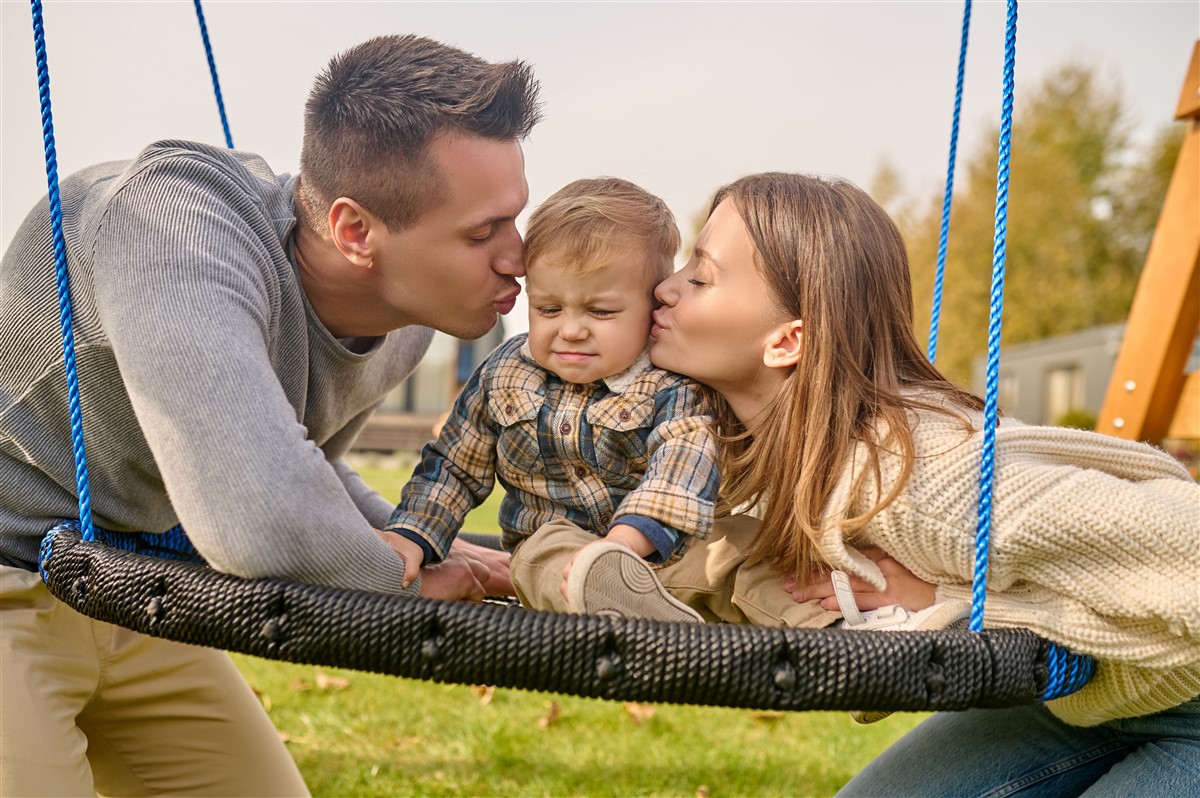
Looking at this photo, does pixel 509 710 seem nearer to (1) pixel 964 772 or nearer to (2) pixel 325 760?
(2) pixel 325 760

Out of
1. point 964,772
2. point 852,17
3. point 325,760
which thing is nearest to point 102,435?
point 964,772

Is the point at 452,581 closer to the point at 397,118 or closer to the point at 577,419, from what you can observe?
the point at 577,419

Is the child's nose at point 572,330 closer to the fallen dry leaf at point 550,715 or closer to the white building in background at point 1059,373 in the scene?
the fallen dry leaf at point 550,715

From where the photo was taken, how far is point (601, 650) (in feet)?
4.11

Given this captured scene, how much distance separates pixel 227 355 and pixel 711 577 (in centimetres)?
88

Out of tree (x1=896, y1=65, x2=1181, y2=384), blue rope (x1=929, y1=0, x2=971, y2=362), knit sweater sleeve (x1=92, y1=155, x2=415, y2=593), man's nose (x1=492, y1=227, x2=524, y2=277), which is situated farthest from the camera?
tree (x1=896, y1=65, x2=1181, y2=384)

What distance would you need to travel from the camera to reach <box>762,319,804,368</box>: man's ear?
1741mm

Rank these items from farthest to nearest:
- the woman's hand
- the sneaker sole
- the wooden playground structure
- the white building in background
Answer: the white building in background, the wooden playground structure, the woman's hand, the sneaker sole

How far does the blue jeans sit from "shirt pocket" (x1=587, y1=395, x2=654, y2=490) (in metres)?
0.77

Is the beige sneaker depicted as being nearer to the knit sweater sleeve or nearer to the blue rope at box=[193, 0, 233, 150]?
the knit sweater sleeve

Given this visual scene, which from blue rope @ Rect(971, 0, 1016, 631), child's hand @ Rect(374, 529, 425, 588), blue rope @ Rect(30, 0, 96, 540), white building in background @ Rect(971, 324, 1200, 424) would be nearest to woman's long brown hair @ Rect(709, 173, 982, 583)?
blue rope @ Rect(971, 0, 1016, 631)

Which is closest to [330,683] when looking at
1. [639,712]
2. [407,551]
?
[639,712]

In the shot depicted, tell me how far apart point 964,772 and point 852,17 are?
1672cm

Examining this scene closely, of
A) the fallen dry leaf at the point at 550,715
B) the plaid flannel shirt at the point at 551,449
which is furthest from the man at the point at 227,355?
the fallen dry leaf at the point at 550,715
